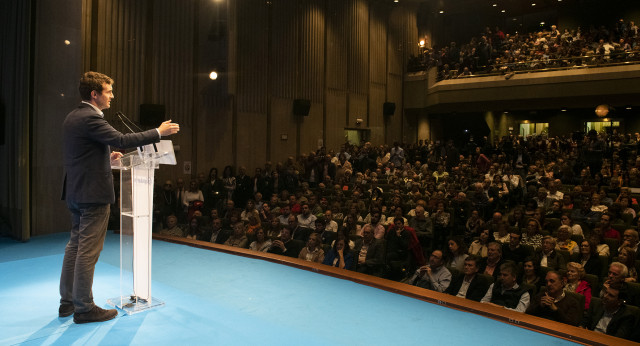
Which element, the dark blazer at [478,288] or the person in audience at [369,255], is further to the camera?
the person in audience at [369,255]

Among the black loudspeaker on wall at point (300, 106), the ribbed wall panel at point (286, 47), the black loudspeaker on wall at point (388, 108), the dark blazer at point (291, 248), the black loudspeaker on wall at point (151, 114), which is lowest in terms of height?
the dark blazer at point (291, 248)

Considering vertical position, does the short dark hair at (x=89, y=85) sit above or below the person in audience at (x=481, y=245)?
above

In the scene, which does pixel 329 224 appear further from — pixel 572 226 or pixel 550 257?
pixel 572 226

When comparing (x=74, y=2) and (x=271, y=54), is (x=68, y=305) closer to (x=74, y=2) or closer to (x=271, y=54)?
(x=74, y=2)

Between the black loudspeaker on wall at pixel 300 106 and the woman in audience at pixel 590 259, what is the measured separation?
7974mm

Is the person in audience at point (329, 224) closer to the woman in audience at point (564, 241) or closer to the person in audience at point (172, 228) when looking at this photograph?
the person in audience at point (172, 228)

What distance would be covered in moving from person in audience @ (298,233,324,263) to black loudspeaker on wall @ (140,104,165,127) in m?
4.66

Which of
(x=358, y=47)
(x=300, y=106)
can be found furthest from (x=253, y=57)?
(x=358, y=47)

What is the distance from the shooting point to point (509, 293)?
3.55 m

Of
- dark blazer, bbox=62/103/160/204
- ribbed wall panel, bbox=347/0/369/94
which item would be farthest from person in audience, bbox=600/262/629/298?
ribbed wall panel, bbox=347/0/369/94

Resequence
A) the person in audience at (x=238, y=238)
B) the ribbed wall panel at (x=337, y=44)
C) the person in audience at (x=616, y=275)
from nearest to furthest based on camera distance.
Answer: the person in audience at (x=616, y=275)
the person in audience at (x=238, y=238)
the ribbed wall panel at (x=337, y=44)

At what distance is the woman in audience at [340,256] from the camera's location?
15.0 feet

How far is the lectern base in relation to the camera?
96.5 inches

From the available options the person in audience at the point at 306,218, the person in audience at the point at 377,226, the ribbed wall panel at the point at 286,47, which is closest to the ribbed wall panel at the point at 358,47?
the ribbed wall panel at the point at 286,47
